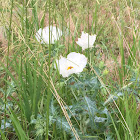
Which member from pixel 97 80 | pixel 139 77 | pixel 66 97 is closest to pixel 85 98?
pixel 97 80

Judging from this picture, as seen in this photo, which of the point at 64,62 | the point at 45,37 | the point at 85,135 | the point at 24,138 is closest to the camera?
the point at 24,138

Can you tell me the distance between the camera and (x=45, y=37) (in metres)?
1.04

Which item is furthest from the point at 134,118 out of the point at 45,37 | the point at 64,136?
the point at 45,37

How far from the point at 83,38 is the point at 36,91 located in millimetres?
342

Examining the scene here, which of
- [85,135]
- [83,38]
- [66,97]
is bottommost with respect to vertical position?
[85,135]

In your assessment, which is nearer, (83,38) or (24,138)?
(24,138)

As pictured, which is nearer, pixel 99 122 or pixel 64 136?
pixel 64 136

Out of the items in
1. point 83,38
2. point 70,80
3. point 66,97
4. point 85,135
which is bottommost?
point 85,135

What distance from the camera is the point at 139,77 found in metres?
0.99

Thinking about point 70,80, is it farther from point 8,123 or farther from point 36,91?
point 8,123

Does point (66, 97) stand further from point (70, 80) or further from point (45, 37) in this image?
point (45, 37)

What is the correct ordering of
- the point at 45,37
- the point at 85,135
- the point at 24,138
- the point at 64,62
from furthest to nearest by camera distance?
the point at 45,37 < the point at 64,62 < the point at 85,135 < the point at 24,138

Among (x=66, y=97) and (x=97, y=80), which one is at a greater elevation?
(x=97, y=80)

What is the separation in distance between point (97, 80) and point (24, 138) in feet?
1.19
